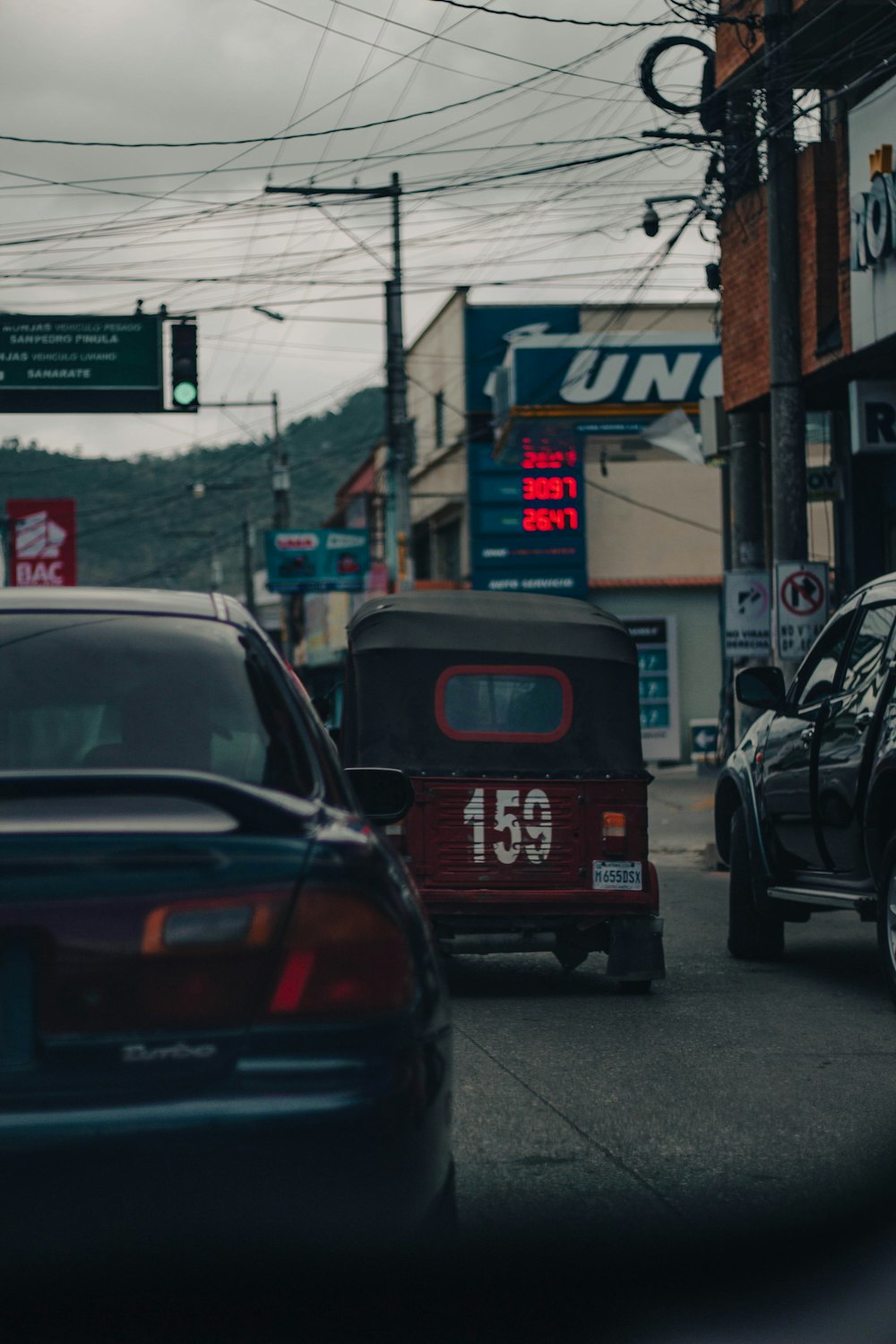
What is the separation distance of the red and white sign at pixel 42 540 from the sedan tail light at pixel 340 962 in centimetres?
4729

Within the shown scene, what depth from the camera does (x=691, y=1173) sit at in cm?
571

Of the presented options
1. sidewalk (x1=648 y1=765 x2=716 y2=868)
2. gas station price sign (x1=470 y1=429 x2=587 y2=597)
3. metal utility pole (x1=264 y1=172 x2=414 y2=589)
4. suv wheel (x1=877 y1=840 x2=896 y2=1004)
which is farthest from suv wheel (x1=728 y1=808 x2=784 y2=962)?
gas station price sign (x1=470 y1=429 x2=587 y2=597)

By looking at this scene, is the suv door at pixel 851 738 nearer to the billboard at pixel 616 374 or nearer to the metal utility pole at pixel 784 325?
the metal utility pole at pixel 784 325

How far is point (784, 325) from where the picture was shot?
55.9ft

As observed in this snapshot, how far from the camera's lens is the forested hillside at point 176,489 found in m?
114

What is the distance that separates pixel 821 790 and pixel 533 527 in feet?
92.5

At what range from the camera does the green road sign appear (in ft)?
105

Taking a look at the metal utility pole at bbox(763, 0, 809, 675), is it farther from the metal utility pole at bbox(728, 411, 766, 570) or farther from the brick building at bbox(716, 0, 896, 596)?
the metal utility pole at bbox(728, 411, 766, 570)

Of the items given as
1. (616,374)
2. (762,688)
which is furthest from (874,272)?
(616,374)

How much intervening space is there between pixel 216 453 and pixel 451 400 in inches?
3044

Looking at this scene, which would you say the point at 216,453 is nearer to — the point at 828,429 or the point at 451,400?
the point at 451,400

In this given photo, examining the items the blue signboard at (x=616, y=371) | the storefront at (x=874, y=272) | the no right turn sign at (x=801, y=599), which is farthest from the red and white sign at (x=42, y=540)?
the no right turn sign at (x=801, y=599)

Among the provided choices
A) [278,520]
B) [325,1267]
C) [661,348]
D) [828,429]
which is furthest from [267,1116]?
[278,520]

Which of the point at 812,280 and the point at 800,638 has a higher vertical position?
the point at 812,280
